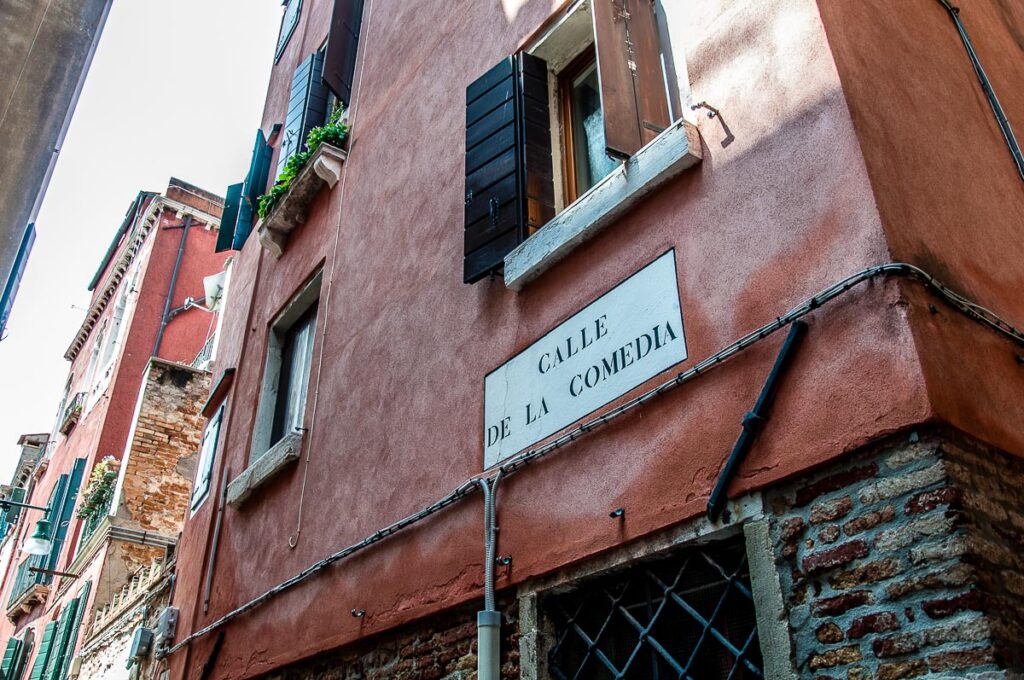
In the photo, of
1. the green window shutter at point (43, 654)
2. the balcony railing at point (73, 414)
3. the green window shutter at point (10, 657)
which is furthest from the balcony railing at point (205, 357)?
the green window shutter at point (10, 657)

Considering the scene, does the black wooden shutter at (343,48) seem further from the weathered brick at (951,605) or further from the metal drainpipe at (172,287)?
the metal drainpipe at (172,287)

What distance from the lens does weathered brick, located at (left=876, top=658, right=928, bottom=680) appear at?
2.34m

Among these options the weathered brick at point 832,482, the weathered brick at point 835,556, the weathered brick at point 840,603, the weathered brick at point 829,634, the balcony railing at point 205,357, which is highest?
the balcony railing at point 205,357

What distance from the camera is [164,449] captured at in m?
13.3

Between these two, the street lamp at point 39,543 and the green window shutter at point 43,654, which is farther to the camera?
the green window shutter at point 43,654

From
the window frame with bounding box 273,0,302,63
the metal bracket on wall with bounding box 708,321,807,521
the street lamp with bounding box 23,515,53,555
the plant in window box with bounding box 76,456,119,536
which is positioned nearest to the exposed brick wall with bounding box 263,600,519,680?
the metal bracket on wall with bounding box 708,321,807,521

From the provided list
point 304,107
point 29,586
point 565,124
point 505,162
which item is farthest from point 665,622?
point 29,586

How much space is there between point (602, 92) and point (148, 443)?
1129 cm

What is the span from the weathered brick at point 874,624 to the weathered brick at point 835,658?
1.5 inches

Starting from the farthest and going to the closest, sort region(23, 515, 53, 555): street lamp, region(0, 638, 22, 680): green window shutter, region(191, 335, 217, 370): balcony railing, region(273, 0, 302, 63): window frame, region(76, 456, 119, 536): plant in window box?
region(0, 638, 22, 680): green window shutter < region(191, 335, 217, 370): balcony railing < region(76, 456, 119, 536): plant in window box < region(23, 515, 53, 555): street lamp < region(273, 0, 302, 63): window frame

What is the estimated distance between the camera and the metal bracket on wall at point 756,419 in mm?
2902

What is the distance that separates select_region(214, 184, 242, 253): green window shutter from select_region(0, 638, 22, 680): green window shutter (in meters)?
10.5

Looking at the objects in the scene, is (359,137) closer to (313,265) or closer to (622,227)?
(313,265)

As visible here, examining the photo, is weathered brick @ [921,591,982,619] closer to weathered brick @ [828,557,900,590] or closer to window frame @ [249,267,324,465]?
weathered brick @ [828,557,900,590]
